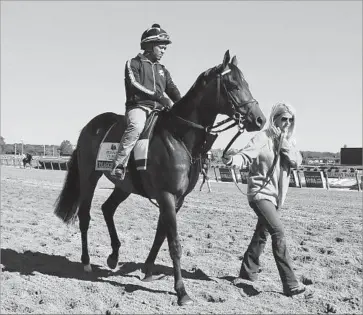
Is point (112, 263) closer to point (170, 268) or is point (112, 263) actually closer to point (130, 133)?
point (170, 268)

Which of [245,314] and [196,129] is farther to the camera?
[196,129]

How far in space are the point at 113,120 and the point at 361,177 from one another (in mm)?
17825

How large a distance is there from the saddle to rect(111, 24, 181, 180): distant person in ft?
0.22

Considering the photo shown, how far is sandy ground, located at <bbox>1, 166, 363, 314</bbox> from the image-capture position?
499 centimetres

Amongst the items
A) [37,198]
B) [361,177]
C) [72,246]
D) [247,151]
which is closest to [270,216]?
[247,151]

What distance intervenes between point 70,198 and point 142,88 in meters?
2.50

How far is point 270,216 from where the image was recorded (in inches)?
213

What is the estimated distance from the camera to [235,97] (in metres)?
5.24

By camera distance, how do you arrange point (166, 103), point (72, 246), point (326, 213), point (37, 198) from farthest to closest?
point (37, 198)
point (326, 213)
point (72, 246)
point (166, 103)

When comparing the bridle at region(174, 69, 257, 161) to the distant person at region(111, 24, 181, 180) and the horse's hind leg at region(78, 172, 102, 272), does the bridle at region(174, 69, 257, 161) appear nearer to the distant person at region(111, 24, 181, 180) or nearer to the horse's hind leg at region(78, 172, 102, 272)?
the distant person at region(111, 24, 181, 180)

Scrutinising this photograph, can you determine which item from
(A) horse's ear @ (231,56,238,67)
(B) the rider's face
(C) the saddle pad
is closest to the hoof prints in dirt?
(C) the saddle pad

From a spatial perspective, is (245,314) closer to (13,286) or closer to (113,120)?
(13,286)

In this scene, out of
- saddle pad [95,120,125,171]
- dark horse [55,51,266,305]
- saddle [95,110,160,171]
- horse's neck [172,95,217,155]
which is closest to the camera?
dark horse [55,51,266,305]

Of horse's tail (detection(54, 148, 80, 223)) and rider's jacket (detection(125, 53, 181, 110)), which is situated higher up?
rider's jacket (detection(125, 53, 181, 110))
